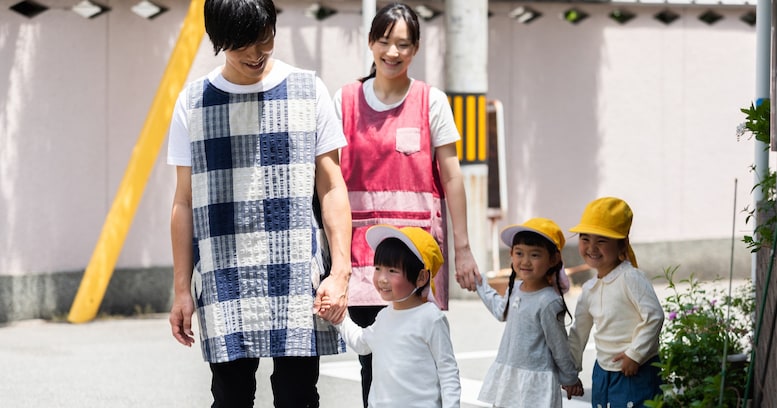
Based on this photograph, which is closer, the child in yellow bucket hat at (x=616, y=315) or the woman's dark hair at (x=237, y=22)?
the woman's dark hair at (x=237, y=22)

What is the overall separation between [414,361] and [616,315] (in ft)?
3.90

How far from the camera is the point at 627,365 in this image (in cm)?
541

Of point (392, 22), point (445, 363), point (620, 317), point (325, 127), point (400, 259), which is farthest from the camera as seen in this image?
point (620, 317)

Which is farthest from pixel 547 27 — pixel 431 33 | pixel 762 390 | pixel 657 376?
pixel 762 390

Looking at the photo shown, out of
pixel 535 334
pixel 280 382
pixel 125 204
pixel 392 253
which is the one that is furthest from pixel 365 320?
pixel 125 204

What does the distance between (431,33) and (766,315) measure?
7.67 metres

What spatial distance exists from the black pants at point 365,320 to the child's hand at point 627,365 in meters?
1.01

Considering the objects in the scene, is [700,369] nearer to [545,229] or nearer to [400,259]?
[545,229]

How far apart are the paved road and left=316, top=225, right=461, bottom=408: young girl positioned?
2.38m

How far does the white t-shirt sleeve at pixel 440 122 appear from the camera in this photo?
5266 millimetres

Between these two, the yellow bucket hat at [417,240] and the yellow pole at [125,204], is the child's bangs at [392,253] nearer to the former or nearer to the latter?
the yellow bucket hat at [417,240]

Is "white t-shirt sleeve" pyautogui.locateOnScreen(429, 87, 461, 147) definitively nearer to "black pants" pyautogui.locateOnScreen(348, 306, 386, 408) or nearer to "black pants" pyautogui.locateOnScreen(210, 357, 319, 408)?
"black pants" pyautogui.locateOnScreen(348, 306, 386, 408)

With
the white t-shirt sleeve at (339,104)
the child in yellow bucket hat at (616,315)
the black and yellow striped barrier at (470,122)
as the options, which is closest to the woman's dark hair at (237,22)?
the white t-shirt sleeve at (339,104)

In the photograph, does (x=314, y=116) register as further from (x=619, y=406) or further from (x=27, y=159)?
(x=27, y=159)
